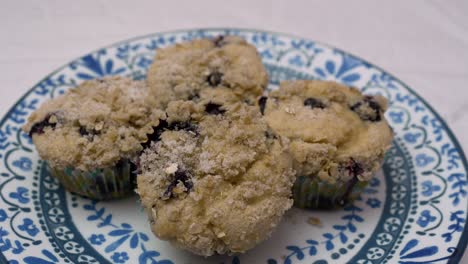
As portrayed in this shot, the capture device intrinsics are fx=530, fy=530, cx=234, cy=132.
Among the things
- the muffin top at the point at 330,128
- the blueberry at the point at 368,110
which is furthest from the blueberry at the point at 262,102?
the blueberry at the point at 368,110

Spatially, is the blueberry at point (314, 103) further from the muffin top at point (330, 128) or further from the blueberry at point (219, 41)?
the blueberry at point (219, 41)

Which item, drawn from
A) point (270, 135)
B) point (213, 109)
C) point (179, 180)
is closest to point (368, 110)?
point (270, 135)

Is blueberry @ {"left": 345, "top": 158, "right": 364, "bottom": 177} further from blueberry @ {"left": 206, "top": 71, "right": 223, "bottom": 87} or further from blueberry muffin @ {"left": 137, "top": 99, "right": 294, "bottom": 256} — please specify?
blueberry @ {"left": 206, "top": 71, "right": 223, "bottom": 87}

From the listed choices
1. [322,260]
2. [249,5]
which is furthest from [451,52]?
[322,260]

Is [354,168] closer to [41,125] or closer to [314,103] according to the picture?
[314,103]

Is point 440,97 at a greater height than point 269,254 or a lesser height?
greater

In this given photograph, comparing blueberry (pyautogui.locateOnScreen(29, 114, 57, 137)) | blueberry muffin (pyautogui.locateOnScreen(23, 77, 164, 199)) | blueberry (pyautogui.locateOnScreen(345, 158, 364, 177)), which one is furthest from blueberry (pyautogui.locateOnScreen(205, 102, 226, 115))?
blueberry (pyautogui.locateOnScreen(29, 114, 57, 137))

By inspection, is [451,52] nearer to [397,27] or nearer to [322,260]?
[397,27]
